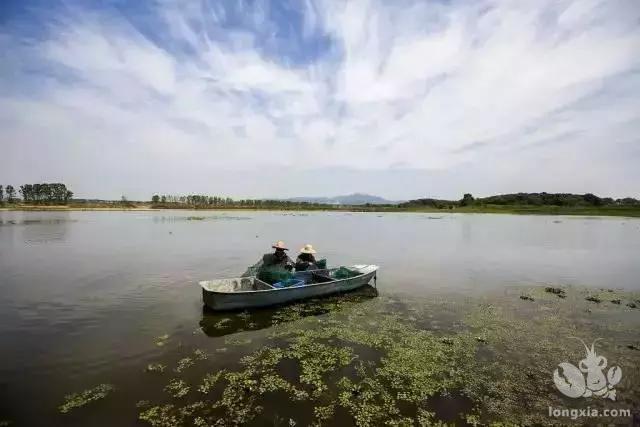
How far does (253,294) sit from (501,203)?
16409cm

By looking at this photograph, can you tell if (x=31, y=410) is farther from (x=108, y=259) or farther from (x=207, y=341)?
(x=108, y=259)

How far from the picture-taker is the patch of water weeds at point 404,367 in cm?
739

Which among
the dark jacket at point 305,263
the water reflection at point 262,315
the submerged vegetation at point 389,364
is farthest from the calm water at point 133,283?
the dark jacket at point 305,263

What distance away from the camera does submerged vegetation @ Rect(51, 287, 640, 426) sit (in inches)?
291

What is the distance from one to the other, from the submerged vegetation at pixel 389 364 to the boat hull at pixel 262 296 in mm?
457

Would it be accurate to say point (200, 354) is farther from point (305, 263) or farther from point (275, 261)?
point (305, 263)

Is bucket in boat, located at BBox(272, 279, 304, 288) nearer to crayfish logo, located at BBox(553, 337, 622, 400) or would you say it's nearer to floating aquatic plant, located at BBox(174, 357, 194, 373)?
floating aquatic plant, located at BBox(174, 357, 194, 373)

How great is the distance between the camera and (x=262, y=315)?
45.4 feet

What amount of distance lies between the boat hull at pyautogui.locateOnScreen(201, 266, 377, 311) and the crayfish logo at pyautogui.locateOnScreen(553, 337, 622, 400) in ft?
30.7

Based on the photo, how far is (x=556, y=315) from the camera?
14.5 m

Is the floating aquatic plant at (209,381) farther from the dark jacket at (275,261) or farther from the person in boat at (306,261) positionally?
the person in boat at (306,261)

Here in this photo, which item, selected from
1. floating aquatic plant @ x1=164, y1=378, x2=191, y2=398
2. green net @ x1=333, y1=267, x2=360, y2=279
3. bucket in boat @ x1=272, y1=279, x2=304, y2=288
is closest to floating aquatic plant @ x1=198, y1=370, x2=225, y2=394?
floating aquatic plant @ x1=164, y1=378, x2=191, y2=398

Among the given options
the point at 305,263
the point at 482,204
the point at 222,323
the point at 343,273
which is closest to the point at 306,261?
the point at 305,263

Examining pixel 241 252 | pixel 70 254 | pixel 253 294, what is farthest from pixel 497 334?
pixel 70 254
